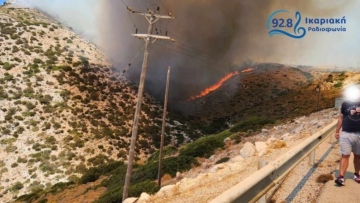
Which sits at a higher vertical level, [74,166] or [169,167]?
[169,167]

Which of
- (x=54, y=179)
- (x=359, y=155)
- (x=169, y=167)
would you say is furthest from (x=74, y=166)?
(x=359, y=155)

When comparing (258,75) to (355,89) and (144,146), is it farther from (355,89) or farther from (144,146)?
(355,89)

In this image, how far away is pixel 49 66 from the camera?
148 feet

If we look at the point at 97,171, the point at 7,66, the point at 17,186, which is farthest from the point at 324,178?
the point at 7,66

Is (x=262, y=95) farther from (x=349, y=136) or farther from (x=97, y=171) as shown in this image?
(x=349, y=136)

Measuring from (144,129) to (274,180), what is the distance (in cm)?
4152

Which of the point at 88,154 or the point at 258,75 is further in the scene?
the point at 258,75

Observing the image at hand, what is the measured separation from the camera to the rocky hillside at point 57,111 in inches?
1186

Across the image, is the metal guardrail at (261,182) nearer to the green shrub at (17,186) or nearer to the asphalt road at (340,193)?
the asphalt road at (340,193)

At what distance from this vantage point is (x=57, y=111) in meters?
37.8

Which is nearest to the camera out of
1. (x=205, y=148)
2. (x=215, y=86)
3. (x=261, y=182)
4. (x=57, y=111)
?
(x=261, y=182)

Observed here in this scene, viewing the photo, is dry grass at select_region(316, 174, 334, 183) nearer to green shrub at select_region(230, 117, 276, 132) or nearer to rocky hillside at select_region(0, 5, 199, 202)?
green shrub at select_region(230, 117, 276, 132)

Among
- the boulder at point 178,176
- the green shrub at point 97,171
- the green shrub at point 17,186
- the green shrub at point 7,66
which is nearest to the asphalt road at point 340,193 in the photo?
the boulder at point 178,176

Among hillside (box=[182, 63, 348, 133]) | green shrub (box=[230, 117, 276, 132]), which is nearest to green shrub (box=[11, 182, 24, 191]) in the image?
green shrub (box=[230, 117, 276, 132])
